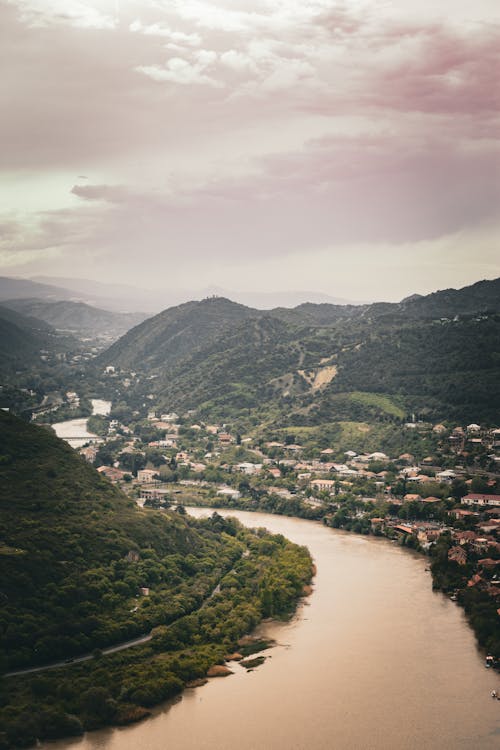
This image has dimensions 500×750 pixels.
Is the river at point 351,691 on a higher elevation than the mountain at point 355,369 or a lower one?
lower

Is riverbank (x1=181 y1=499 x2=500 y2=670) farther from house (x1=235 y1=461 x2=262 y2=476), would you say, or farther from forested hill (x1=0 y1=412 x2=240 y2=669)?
forested hill (x1=0 y1=412 x2=240 y2=669)

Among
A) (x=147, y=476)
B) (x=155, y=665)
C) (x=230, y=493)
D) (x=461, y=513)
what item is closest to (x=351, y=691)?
(x=155, y=665)

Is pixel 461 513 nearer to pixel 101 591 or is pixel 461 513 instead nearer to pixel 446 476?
pixel 446 476

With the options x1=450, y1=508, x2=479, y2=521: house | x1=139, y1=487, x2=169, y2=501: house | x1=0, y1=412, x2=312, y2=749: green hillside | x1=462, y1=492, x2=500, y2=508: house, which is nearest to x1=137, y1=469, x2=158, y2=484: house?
x1=139, y1=487, x2=169, y2=501: house

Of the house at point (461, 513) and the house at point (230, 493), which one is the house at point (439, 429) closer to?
the house at point (230, 493)

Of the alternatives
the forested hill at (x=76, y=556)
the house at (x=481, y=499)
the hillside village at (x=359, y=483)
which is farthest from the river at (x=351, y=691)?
the house at (x=481, y=499)

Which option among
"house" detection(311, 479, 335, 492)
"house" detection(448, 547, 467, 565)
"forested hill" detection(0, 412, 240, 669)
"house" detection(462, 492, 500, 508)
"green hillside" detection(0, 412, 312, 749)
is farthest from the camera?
"house" detection(311, 479, 335, 492)
